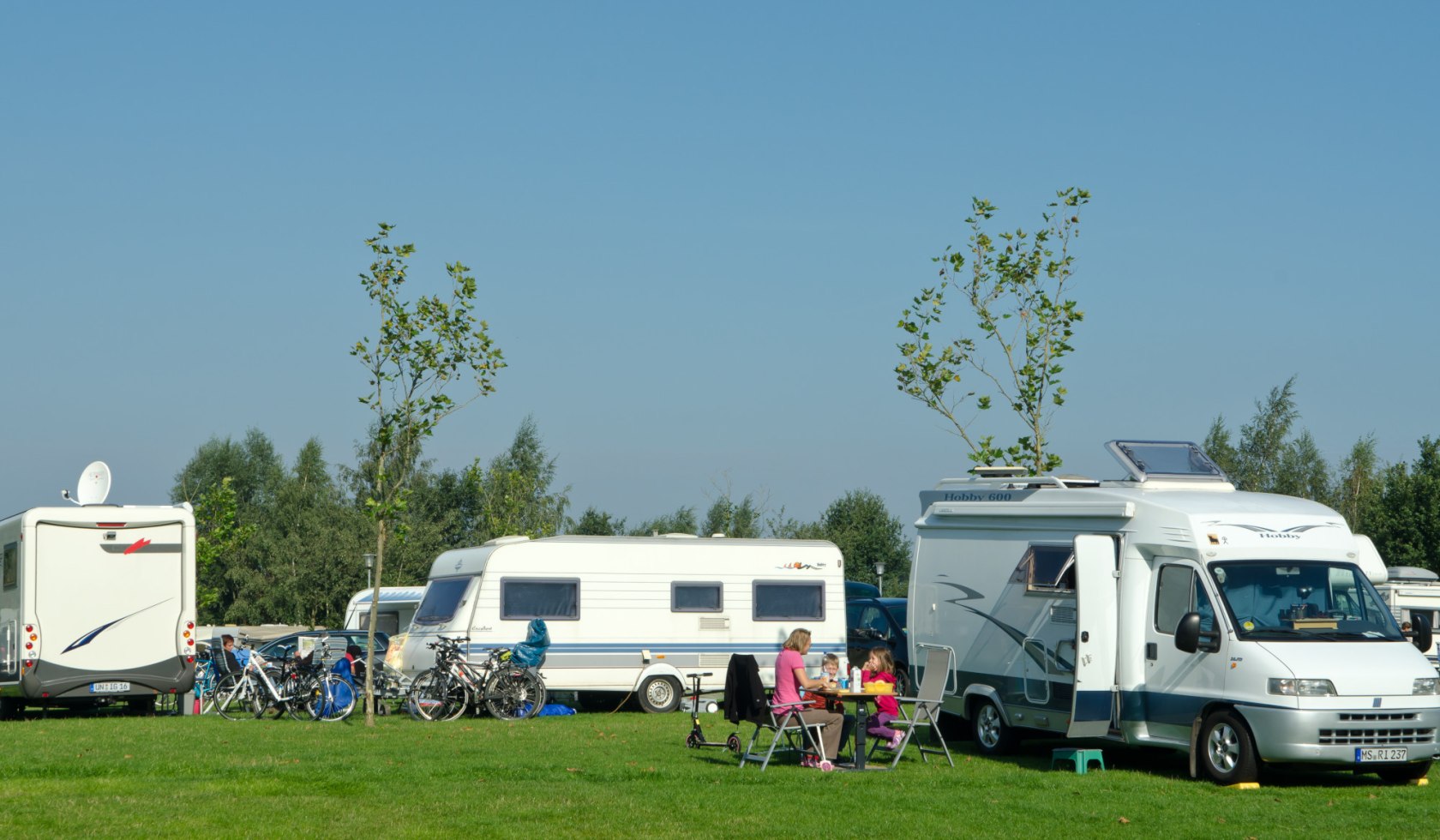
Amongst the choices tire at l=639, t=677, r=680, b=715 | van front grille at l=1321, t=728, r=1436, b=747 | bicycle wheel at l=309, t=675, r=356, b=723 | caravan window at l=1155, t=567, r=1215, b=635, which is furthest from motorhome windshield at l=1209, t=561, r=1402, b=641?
bicycle wheel at l=309, t=675, r=356, b=723

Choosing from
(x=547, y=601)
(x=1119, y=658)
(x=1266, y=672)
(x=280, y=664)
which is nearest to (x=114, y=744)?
(x=280, y=664)

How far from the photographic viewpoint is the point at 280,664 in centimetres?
1995

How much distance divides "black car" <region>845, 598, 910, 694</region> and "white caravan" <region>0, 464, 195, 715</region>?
32.4 feet

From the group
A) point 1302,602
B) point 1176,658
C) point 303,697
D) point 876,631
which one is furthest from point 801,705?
point 876,631

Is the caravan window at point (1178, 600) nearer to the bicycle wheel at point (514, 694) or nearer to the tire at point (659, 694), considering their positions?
the bicycle wheel at point (514, 694)

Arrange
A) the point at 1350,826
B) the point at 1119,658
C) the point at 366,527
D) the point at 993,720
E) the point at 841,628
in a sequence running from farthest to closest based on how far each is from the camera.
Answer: the point at 366,527
the point at 841,628
the point at 993,720
the point at 1119,658
the point at 1350,826

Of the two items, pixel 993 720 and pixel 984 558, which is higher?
pixel 984 558

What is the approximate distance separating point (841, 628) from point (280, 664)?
7.81 m

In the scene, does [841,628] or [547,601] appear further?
[841,628]

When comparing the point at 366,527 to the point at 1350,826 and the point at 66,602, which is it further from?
the point at 1350,826

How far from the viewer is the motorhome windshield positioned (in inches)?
481

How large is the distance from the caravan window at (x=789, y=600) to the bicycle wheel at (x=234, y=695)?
6.93 m

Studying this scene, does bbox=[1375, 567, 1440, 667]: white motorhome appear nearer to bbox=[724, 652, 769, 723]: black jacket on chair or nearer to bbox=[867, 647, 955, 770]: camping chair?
bbox=[867, 647, 955, 770]: camping chair

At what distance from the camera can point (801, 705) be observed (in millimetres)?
13039
